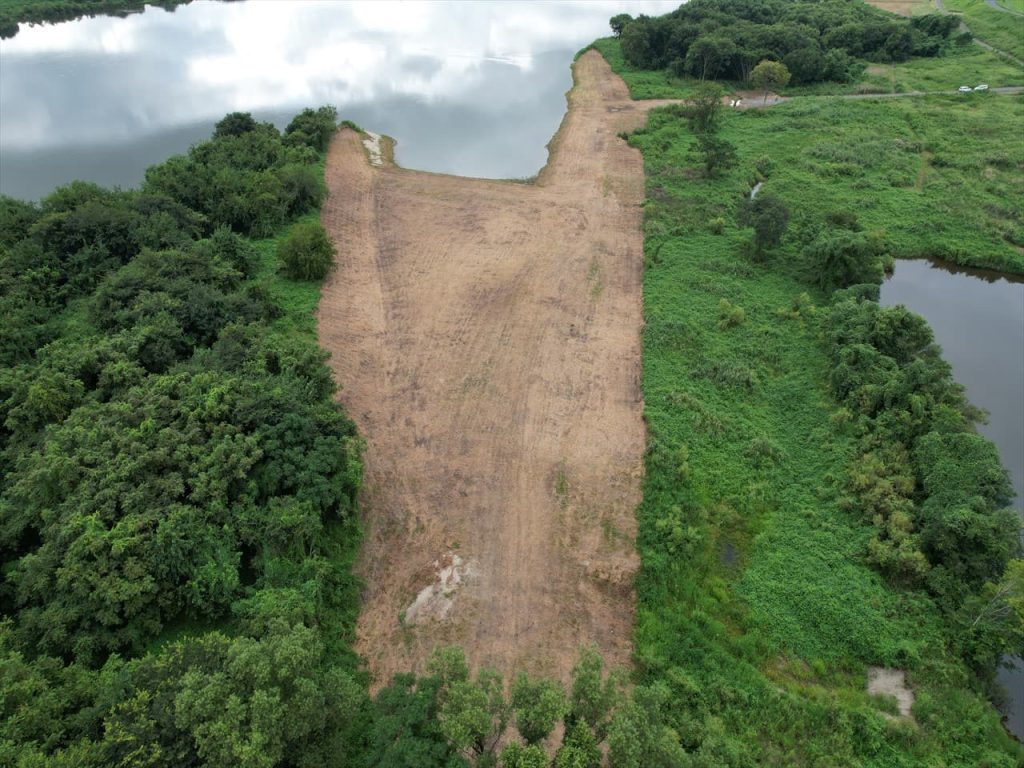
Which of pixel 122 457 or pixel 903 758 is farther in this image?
pixel 122 457

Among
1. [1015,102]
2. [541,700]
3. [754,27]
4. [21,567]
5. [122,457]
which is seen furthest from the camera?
[754,27]

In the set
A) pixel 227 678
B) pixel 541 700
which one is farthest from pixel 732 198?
pixel 227 678

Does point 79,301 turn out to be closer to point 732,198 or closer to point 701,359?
point 701,359

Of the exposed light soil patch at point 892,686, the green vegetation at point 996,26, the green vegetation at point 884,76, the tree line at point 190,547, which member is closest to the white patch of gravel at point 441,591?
the tree line at point 190,547

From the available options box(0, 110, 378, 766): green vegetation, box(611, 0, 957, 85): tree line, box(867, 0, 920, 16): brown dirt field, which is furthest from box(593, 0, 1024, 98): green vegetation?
box(0, 110, 378, 766): green vegetation

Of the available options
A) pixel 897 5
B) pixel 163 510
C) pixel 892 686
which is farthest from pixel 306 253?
pixel 897 5

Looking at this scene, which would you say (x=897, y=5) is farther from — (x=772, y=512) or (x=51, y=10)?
(x=51, y=10)
